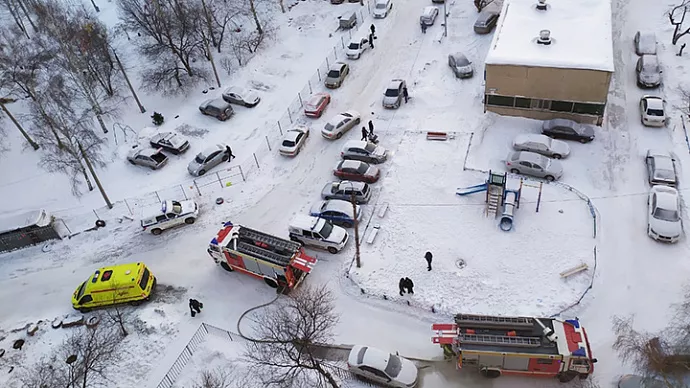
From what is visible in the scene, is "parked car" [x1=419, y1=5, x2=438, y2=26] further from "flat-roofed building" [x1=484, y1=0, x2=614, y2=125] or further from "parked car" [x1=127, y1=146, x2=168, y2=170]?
"parked car" [x1=127, y1=146, x2=168, y2=170]

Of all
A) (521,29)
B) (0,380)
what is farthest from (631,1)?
(0,380)

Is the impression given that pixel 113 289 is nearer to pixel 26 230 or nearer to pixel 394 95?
pixel 26 230

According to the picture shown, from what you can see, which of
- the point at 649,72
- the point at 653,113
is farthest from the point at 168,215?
the point at 649,72

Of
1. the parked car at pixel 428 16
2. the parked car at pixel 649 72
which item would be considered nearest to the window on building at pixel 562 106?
the parked car at pixel 649 72

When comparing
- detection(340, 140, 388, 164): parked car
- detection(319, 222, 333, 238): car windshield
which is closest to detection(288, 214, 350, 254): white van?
detection(319, 222, 333, 238): car windshield

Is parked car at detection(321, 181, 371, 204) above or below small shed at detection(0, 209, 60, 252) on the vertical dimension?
below

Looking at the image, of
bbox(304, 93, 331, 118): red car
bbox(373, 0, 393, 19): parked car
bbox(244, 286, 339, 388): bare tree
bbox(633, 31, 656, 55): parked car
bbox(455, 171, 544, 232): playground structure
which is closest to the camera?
bbox(244, 286, 339, 388): bare tree

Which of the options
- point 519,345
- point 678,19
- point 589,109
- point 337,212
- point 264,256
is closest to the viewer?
point 519,345
